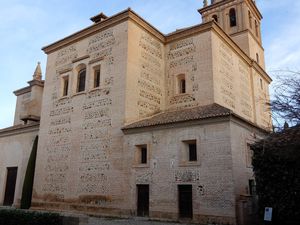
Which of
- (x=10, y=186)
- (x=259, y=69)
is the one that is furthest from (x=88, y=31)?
(x=259, y=69)

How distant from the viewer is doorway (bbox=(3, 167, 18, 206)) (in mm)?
20297

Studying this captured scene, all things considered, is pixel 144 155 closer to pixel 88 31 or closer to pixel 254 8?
pixel 88 31

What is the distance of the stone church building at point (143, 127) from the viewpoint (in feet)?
40.4

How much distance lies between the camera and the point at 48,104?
19.3 m

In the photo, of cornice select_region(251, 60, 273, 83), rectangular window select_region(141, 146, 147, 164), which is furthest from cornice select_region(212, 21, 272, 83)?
rectangular window select_region(141, 146, 147, 164)

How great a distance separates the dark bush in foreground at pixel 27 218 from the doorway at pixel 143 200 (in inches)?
199

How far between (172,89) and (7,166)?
1244cm

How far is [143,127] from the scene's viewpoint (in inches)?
560

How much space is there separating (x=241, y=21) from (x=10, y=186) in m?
19.6

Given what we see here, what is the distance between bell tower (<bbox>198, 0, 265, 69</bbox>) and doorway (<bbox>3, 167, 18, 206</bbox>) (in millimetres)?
17245

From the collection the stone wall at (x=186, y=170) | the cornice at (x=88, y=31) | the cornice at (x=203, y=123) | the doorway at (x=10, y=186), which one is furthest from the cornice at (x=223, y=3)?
the doorway at (x=10, y=186)

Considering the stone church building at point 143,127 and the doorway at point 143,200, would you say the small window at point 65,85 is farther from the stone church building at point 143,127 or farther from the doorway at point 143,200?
the doorway at point 143,200

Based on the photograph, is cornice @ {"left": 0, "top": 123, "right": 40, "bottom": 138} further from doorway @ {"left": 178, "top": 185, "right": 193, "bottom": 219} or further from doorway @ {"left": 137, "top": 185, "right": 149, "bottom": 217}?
doorway @ {"left": 178, "top": 185, "right": 193, "bottom": 219}

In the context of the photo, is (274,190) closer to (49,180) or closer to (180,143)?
(180,143)
